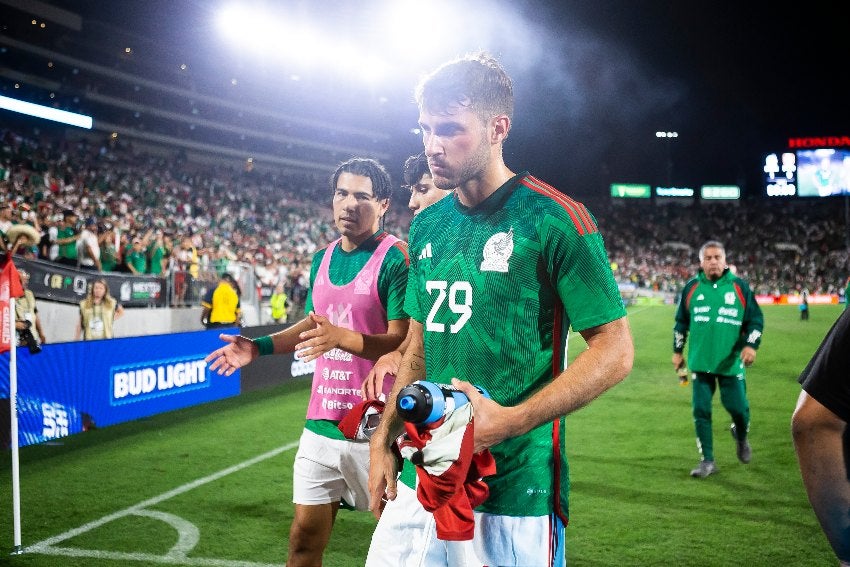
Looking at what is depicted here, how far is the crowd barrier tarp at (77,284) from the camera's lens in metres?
12.1

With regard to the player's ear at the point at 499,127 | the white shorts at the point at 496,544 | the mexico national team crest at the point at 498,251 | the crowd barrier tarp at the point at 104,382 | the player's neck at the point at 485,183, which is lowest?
the crowd barrier tarp at the point at 104,382

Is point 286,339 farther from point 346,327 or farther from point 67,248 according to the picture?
point 67,248

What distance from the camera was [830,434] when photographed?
177 centimetres

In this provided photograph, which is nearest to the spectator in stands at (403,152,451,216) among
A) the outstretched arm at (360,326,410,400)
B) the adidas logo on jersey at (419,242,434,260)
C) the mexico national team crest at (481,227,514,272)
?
the outstretched arm at (360,326,410,400)

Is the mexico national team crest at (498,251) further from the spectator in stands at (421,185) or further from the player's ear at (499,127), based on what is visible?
the spectator in stands at (421,185)

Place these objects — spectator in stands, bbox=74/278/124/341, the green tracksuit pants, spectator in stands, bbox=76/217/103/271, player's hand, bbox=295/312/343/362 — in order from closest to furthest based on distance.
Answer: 1. player's hand, bbox=295/312/343/362
2. the green tracksuit pants
3. spectator in stands, bbox=74/278/124/341
4. spectator in stands, bbox=76/217/103/271

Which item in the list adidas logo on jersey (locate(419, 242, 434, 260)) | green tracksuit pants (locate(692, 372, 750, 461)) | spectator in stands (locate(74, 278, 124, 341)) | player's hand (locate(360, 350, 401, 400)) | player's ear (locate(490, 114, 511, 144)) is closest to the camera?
player's ear (locate(490, 114, 511, 144))

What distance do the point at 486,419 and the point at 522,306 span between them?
44 centimetres

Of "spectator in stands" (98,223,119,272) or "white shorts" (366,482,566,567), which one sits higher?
"spectator in stands" (98,223,119,272)

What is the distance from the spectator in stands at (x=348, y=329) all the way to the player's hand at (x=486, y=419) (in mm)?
1684

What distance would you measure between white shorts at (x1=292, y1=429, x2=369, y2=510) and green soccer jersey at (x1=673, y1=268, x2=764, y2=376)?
4.76 metres

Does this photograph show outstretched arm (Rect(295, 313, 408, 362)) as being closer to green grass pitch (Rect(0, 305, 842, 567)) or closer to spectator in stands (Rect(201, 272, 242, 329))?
green grass pitch (Rect(0, 305, 842, 567))

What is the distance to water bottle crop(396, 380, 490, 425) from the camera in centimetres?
171

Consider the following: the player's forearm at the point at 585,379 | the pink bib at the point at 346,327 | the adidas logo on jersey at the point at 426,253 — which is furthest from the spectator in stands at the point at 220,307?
the player's forearm at the point at 585,379
